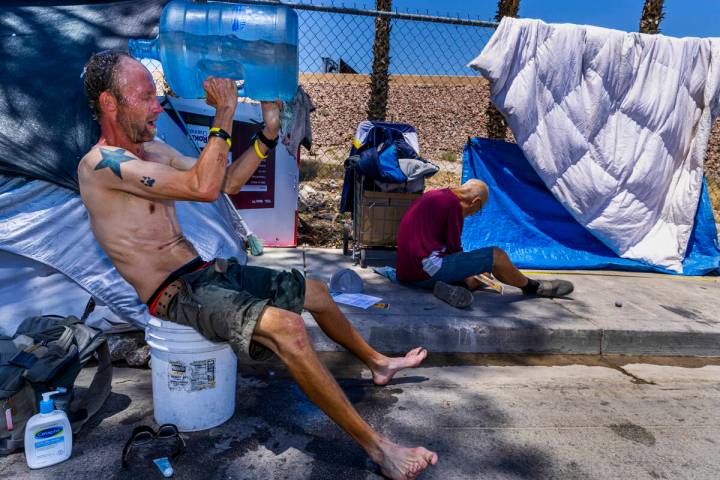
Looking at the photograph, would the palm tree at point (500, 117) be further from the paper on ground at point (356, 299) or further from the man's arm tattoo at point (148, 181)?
the man's arm tattoo at point (148, 181)

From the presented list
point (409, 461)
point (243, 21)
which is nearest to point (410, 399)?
point (409, 461)

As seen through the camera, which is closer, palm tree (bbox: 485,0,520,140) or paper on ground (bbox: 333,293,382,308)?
paper on ground (bbox: 333,293,382,308)

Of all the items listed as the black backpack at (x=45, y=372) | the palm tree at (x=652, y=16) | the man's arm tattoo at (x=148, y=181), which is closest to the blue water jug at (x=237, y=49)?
the man's arm tattoo at (x=148, y=181)

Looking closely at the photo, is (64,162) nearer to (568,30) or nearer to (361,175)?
(361,175)

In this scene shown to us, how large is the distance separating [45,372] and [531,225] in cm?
511

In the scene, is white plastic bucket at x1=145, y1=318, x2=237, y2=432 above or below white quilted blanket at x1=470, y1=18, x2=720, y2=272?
below

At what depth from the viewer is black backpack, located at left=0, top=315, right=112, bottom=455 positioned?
2400mm

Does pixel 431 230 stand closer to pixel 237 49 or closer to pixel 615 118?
pixel 237 49

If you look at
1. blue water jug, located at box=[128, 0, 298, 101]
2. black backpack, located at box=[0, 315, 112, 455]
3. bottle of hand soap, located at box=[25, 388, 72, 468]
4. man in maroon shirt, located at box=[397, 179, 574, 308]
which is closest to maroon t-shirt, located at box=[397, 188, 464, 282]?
man in maroon shirt, located at box=[397, 179, 574, 308]

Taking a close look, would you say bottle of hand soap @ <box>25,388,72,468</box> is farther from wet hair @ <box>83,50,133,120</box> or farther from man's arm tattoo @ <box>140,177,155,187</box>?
wet hair @ <box>83,50,133,120</box>

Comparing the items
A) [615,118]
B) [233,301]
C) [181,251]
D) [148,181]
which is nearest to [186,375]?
[233,301]

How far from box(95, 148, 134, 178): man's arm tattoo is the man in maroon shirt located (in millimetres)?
2673

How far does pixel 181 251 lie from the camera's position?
2.67m

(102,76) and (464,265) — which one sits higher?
(102,76)
